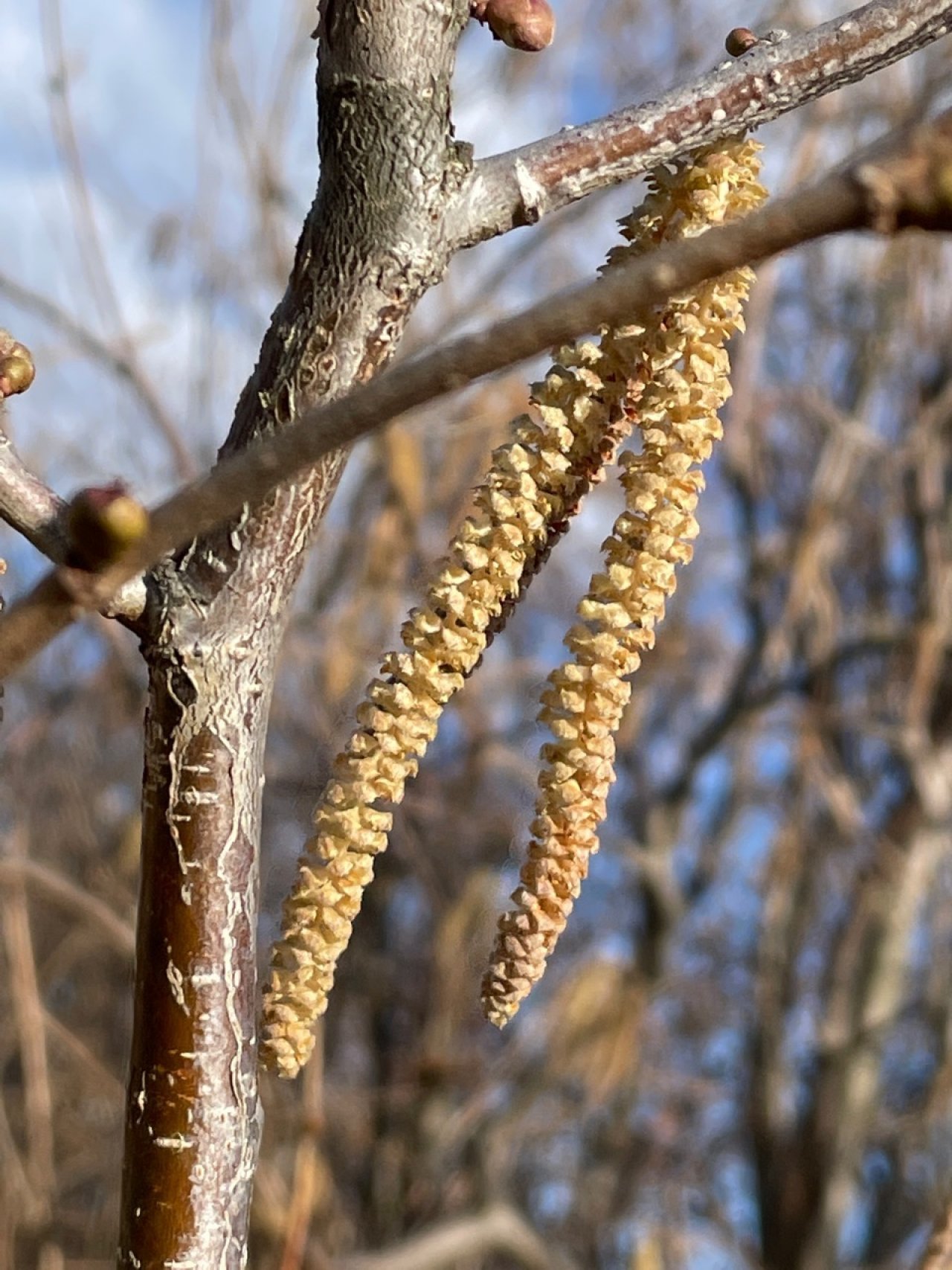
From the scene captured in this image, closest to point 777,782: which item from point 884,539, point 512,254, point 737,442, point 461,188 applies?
point 884,539

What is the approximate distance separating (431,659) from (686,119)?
0.58ft

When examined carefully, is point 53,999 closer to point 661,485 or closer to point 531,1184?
point 531,1184

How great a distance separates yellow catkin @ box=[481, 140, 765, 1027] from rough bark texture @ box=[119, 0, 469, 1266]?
7cm

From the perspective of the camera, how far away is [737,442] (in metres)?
3.14

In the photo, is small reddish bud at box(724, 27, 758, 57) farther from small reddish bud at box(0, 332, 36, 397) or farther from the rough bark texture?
small reddish bud at box(0, 332, 36, 397)

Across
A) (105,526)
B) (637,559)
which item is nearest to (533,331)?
(105,526)

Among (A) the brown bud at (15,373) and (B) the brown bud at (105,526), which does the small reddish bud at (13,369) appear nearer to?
(A) the brown bud at (15,373)

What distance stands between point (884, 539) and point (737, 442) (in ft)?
3.46

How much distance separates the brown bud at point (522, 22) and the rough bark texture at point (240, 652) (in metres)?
0.03

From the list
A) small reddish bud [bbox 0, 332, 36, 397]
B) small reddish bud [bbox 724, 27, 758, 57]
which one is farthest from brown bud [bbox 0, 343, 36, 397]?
small reddish bud [bbox 724, 27, 758, 57]

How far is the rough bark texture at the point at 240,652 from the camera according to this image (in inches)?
15.9

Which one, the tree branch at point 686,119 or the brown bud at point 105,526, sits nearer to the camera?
the brown bud at point 105,526

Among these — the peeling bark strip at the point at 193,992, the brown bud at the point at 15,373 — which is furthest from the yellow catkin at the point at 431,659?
the brown bud at the point at 15,373

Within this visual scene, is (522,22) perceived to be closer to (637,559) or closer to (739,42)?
(739,42)
